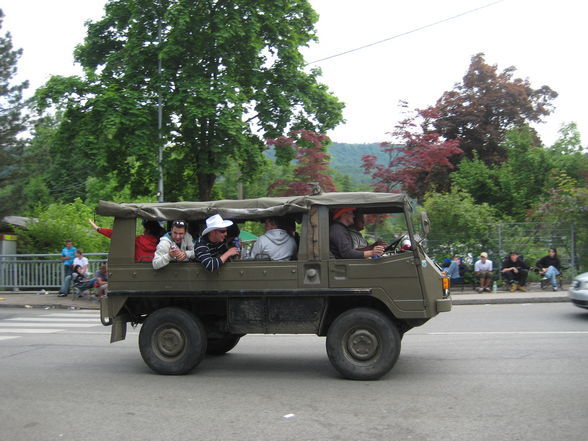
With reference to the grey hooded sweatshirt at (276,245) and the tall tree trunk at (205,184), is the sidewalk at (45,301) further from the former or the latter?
the grey hooded sweatshirt at (276,245)

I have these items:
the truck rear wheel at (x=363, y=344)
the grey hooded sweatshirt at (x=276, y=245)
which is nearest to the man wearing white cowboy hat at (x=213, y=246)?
the grey hooded sweatshirt at (x=276, y=245)

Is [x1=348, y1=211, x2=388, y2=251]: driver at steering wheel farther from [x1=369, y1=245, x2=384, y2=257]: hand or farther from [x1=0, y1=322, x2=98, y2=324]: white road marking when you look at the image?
[x1=0, y1=322, x2=98, y2=324]: white road marking

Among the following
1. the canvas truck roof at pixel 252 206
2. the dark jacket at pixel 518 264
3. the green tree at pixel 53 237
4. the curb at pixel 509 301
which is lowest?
the curb at pixel 509 301

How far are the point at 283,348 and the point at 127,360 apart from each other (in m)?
2.47

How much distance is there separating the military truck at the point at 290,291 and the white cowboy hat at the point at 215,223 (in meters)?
0.12

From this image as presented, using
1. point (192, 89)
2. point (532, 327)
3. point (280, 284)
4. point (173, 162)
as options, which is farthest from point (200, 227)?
point (173, 162)

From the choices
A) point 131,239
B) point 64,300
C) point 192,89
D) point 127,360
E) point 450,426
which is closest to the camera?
point 450,426

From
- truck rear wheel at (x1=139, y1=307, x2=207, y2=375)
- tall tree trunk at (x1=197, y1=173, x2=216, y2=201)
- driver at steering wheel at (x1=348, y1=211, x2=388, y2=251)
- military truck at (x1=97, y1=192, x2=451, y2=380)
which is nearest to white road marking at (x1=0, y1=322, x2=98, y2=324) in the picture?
military truck at (x1=97, y1=192, x2=451, y2=380)

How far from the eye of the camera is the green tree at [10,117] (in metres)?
31.0

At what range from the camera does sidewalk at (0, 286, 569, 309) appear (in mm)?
16812

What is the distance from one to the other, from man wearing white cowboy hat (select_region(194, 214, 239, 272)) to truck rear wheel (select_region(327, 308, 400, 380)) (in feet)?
5.26

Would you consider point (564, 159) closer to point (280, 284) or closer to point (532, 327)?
point (532, 327)

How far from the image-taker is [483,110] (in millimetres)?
37344

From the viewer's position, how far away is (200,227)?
8211 millimetres
